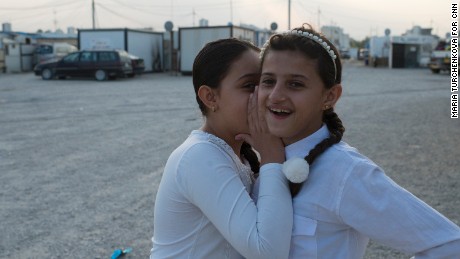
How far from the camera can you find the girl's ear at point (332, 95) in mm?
1713

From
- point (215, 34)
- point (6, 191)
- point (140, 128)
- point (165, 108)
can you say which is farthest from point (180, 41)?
point (6, 191)

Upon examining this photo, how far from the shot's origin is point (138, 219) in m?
4.96

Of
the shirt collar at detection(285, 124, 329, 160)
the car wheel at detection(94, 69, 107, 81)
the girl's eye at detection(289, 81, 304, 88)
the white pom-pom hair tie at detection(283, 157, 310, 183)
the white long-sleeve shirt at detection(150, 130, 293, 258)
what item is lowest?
the car wheel at detection(94, 69, 107, 81)

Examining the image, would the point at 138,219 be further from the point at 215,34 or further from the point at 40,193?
the point at 215,34

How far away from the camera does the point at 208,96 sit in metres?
1.91

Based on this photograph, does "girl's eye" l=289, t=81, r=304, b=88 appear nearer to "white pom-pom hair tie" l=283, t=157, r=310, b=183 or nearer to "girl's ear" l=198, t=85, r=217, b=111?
"white pom-pom hair tie" l=283, t=157, r=310, b=183

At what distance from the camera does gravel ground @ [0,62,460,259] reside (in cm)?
457

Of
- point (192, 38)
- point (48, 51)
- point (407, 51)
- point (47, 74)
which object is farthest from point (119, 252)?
point (407, 51)

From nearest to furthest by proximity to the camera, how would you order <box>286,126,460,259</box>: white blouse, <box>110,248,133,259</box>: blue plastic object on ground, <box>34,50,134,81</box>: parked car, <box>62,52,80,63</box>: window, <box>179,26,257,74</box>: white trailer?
<box>286,126,460,259</box>: white blouse
<box>110,248,133,259</box>: blue plastic object on ground
<box>34,50,134,81</box>: parked car
<box>62,52,80,63</box>: window
<box>179,26,257,74</box>: white trailer

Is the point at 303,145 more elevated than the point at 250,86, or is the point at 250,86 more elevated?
the point at 250,86

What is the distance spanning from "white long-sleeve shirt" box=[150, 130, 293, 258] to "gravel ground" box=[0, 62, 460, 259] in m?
2.49

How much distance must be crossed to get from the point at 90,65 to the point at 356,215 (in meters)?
26.1

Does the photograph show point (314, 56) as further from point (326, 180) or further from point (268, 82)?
point (326, 180)

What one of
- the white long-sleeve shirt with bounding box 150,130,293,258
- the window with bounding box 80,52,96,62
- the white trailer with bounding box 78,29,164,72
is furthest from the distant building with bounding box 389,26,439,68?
the white long-sleeve shirt with bounding box 150,130,293,258
